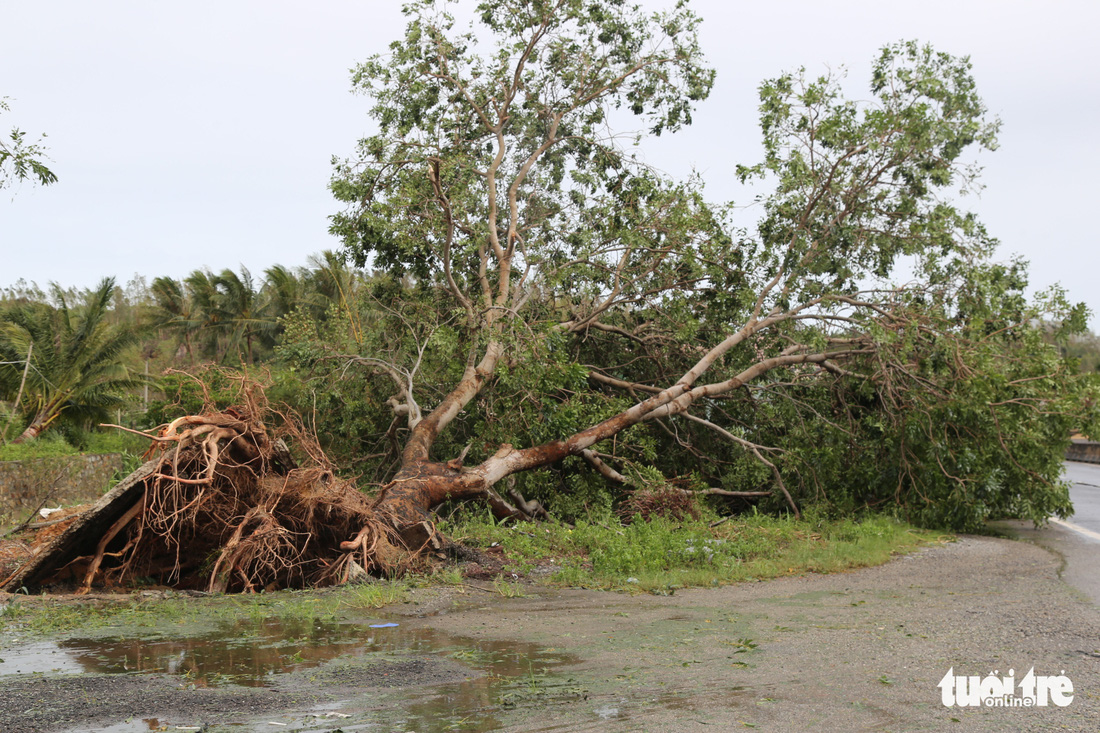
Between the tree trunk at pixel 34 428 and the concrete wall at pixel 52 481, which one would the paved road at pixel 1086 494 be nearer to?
the concrete wall at pixel 52 481

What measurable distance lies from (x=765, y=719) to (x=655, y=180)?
9743mm

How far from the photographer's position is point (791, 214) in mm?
12016

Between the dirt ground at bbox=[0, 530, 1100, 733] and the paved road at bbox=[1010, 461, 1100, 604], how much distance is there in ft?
2.57

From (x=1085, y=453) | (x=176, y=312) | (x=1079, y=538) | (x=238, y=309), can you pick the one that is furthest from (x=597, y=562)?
(x=176, y=312)

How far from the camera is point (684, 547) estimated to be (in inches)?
340

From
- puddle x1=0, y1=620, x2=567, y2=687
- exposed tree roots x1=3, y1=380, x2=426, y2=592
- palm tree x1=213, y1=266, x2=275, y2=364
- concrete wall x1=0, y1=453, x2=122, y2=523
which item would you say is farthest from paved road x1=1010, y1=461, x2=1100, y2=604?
palm tree x1=213, y1=266, x2=275, y2=364

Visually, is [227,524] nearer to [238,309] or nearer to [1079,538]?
[1079,538]

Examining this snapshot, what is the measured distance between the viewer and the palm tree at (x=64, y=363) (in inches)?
794

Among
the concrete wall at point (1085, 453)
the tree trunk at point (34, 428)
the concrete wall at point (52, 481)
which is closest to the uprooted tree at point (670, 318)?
the concrete wall at point (52, 481)

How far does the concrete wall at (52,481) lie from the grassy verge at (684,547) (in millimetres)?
7988

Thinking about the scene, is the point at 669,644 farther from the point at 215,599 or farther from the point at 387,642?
the point at 215,599

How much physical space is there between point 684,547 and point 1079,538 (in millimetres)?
5268

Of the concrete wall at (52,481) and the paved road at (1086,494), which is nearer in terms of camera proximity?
the paved road at (1086,494)

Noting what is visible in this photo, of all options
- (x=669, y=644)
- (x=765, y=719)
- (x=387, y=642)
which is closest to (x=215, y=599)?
(x=387, y=642)
